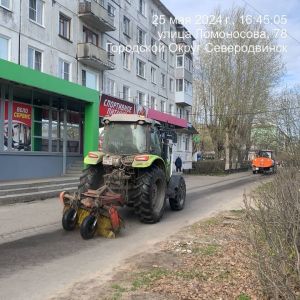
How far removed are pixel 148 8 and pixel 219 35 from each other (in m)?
7.83

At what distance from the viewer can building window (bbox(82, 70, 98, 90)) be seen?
85.3 ft

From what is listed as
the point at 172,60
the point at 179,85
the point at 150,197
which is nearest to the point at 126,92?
the point at 179,85

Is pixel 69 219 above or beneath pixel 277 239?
beneath

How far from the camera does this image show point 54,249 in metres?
7.79

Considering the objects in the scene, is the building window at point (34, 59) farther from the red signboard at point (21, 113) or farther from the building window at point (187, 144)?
the building window at point (187, 144)

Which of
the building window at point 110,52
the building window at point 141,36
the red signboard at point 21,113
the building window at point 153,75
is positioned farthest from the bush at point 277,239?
the building window at point 153,75

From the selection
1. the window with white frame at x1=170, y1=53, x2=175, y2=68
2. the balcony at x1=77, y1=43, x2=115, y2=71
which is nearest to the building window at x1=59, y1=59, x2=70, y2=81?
the balcony at x1=77, y1=43, x2=115, y2=71

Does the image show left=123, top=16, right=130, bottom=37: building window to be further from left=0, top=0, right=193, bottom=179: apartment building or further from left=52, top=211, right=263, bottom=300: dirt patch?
left=52, top=211, right=263, bottom=300: dirt patch

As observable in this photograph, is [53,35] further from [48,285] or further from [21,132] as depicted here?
[48,285]

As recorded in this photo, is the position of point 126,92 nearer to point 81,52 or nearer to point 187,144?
point 81,52

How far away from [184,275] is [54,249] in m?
2.79

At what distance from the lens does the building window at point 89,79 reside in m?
26.0

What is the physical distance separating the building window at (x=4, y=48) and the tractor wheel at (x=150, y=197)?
1164 centimetres

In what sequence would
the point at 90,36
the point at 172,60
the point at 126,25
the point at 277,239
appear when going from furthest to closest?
the point at 172,60 < the point at 126,25 < the point at 90,36 < the point at 277,239
